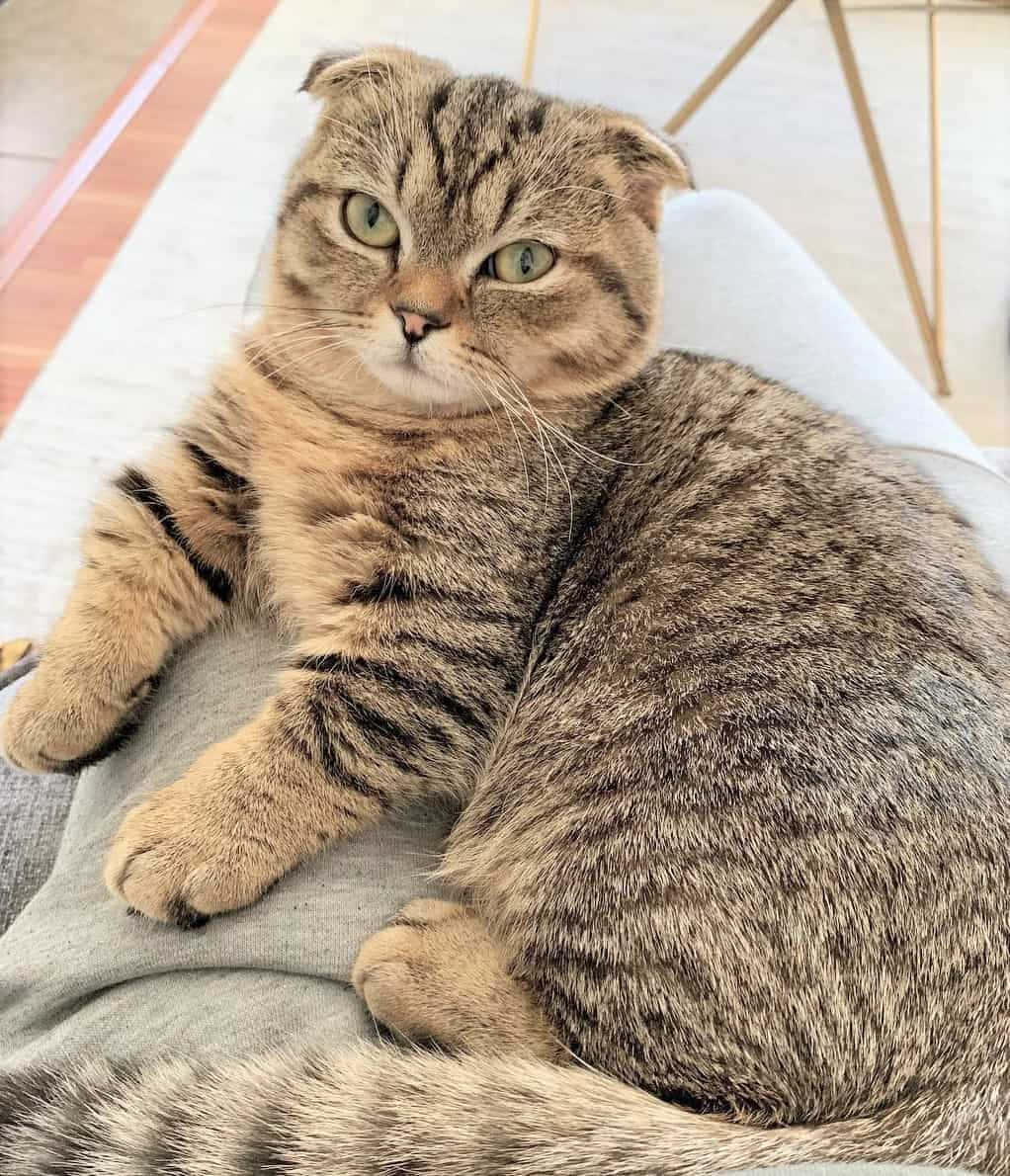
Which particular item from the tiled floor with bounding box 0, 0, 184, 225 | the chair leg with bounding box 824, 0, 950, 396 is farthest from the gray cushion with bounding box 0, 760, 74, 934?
the chair leg with bounding box 824, 0, 950, 396

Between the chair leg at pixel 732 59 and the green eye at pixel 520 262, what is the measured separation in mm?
1821

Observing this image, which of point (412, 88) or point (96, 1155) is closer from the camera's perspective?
point (96, 1155)

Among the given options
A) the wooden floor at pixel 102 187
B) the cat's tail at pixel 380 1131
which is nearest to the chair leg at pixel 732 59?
the wooden floor at pixel 102 187

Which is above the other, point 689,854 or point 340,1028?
point 689,854

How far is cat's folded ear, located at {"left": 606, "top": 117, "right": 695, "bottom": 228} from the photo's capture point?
1.17m

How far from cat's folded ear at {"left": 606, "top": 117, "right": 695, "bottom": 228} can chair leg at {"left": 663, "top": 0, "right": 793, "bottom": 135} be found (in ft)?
5.53

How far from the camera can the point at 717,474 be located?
116 centimetres

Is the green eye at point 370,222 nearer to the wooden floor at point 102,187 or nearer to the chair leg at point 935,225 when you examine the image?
the wooden floor at point 102,187

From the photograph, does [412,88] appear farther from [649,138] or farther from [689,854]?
[689,854]

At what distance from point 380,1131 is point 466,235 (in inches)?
36.2

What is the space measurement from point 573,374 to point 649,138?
0.29 metres

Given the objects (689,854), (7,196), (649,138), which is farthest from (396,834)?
(7,196)

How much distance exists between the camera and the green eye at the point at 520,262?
1.15 m

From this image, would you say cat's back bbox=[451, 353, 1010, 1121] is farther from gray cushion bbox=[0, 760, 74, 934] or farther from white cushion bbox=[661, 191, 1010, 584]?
gray cushion bbox=[0, 760, 74, 934]
